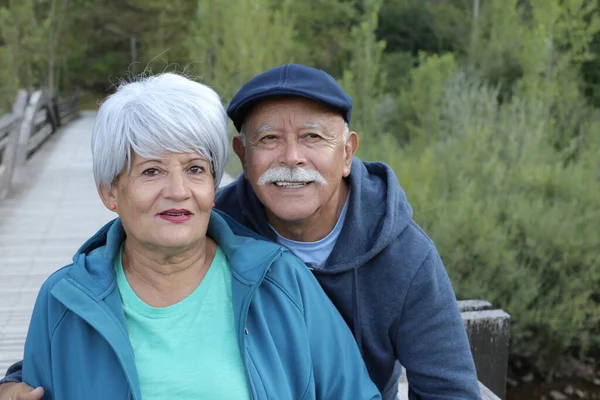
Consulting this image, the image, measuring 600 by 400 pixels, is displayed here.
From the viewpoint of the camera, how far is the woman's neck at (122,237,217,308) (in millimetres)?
1948

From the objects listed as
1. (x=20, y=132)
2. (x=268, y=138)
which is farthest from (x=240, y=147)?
(x=20, y=132)

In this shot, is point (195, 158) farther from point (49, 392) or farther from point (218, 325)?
point (49, 392)

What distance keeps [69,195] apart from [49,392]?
6.80 m

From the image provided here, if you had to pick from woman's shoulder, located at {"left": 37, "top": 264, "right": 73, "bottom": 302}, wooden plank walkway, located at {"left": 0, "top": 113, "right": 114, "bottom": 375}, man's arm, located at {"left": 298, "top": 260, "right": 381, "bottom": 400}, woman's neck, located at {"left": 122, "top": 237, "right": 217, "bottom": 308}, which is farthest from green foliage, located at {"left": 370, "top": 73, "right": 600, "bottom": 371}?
woman's shoulder, located at {"left": 37, "top": 264, "right": 73, "bottom": 302}

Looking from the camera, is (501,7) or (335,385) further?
(501,7)

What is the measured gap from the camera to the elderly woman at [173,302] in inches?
69.8

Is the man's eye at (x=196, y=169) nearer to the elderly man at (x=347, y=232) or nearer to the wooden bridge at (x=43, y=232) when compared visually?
the elderly man at (x=347, y=232)

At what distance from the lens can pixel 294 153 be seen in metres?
2.00

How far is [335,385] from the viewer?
192 cm

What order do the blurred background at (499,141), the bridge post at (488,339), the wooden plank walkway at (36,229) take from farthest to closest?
the blurred background at (499,141) < the wooden plank walkway at (36,229) < the bridge post at (488,339)

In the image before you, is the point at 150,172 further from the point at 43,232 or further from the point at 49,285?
the point at 43,232

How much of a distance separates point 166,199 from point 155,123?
194 mm

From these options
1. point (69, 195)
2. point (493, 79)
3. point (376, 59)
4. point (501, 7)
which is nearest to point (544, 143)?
point (376, 59)

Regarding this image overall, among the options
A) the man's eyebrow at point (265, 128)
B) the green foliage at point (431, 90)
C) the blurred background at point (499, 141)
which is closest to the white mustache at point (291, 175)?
the man's eyebrow at point (265, 128)
